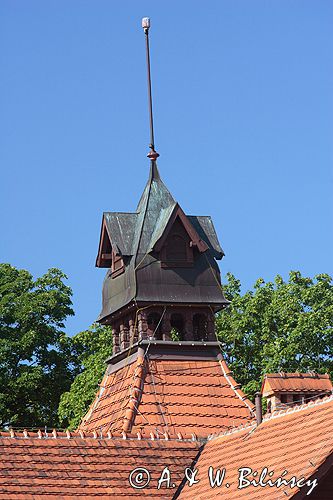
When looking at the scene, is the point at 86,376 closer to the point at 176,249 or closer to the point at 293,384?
the point at 176,249

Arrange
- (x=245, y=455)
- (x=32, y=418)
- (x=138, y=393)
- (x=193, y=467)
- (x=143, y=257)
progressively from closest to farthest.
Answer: (x=245, y=455) → (x=193, y=467) → (x=138, y=393) → (x=143, y=257) → (x=32, y=418)

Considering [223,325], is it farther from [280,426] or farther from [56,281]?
[280,426]

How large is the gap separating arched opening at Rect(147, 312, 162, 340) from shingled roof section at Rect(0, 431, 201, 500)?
6364mm

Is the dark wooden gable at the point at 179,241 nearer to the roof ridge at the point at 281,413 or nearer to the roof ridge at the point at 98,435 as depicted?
the roof ridge at the point at 98,435

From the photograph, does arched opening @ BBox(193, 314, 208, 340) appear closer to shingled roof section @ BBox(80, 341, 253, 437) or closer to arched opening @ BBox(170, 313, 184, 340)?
arched opening @ BBox(170, 313, 184, 340)

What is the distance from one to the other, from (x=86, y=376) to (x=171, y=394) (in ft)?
53.9

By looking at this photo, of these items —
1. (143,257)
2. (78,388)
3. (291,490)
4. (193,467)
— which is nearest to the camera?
(291,490)

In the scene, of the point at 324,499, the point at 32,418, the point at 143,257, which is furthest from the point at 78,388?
the point at 324,499

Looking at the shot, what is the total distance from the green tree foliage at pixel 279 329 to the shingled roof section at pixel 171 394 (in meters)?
11.6

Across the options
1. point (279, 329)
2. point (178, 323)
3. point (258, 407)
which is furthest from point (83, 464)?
point (279, 329)

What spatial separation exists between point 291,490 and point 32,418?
3274 centimetres

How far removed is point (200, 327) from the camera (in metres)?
43.7

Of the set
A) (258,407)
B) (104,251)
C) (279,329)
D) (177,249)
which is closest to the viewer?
(258,407)

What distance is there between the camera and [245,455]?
33.2m
